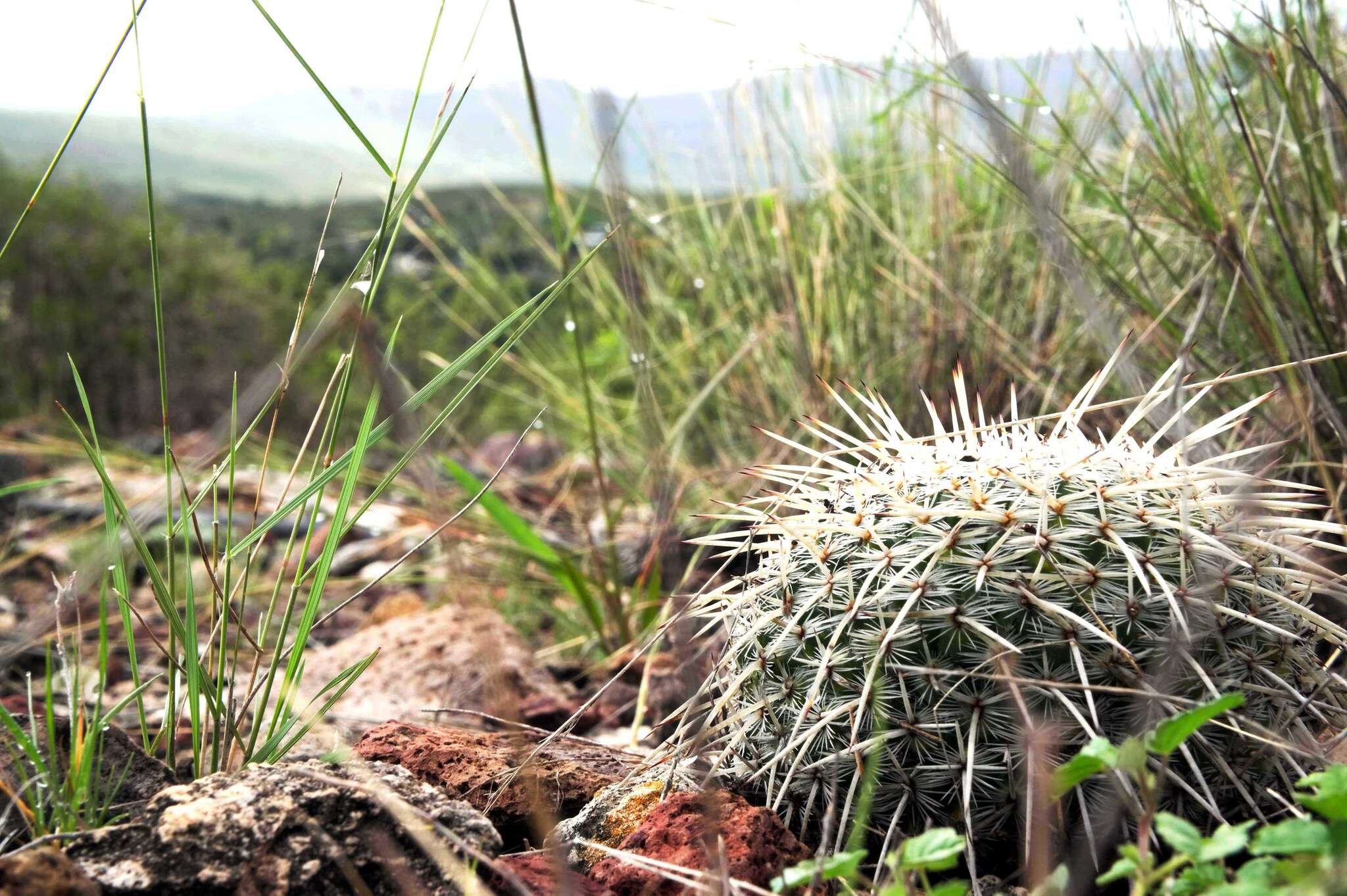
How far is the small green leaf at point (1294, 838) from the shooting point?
969 mm

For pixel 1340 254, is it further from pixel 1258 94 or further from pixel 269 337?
pixel 269 337

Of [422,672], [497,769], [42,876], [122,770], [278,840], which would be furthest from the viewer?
[422,672]

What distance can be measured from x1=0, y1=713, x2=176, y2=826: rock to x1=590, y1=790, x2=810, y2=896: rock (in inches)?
27.0

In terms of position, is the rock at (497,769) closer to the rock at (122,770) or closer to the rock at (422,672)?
the rock at (122,770)

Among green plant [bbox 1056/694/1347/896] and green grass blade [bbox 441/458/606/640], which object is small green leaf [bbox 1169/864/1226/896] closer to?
green plant [bbox 1056/694/1347/896]

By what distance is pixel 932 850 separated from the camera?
1077 millimetres

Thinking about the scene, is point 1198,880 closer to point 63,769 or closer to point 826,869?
point 826,869

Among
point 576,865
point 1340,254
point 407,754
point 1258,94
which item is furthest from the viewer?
point 1258,94

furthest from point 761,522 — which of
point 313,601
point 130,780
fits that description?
point 130,780

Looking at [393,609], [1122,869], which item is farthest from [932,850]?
[393,609]

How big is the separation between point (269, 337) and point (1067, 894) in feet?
42.7

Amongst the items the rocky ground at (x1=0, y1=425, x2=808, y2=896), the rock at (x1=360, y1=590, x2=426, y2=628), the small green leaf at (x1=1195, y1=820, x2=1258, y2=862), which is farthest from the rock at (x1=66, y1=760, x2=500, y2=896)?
the rock at (x1=360, y1=590, x2=426, y2=628)

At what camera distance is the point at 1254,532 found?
5.05 ft

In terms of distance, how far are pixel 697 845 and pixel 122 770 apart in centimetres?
87
